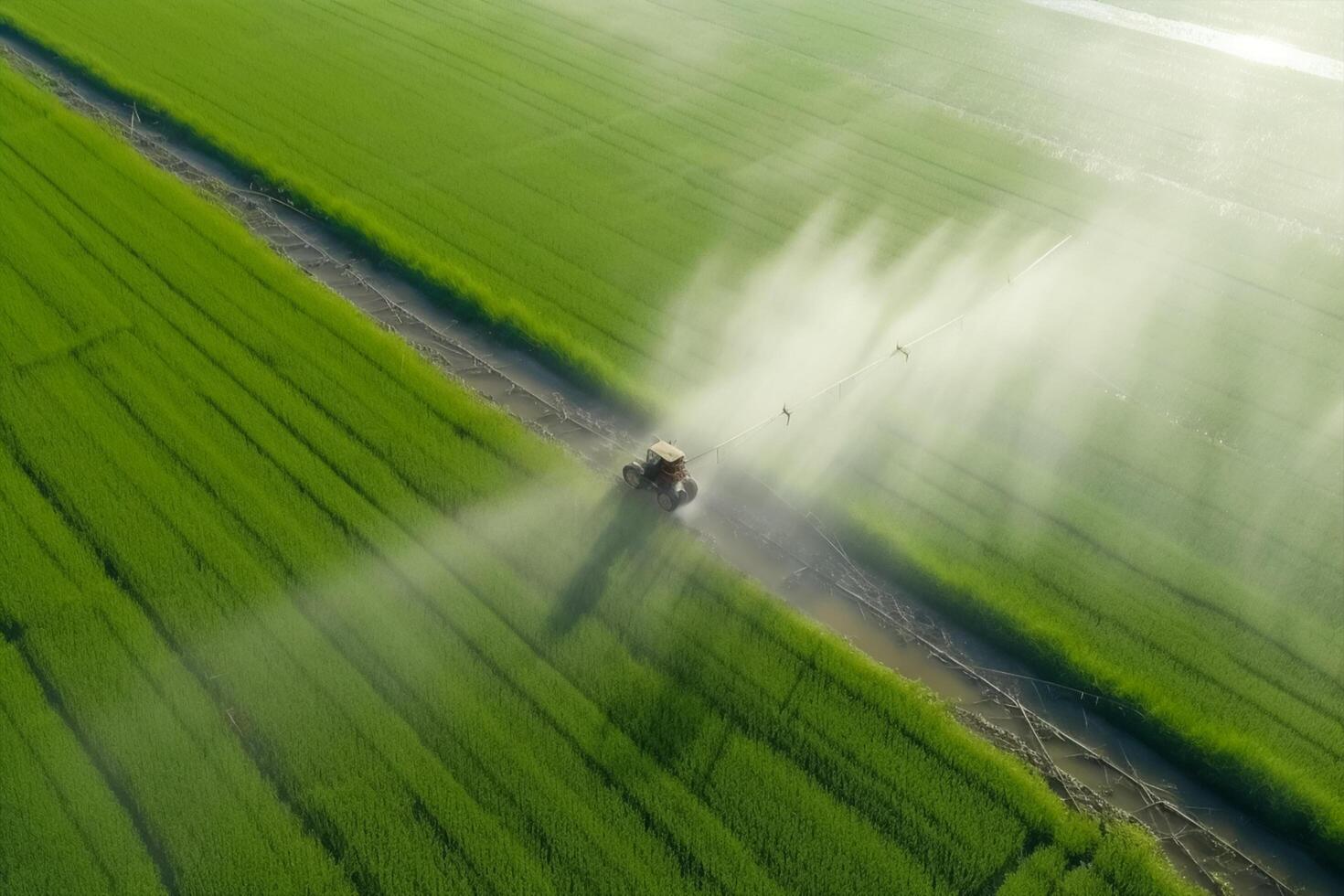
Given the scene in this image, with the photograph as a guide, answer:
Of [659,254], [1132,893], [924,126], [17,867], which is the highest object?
[924,126]

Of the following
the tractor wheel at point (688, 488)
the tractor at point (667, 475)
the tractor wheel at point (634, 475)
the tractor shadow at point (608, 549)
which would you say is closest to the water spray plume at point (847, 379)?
the tractor wheel at point (688, 488)

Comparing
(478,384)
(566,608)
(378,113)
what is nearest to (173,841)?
(566,608)

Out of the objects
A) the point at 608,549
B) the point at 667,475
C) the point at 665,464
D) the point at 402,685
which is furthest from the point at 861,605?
the point at 402,685

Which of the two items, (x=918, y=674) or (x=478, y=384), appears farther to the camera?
(x=478, y=384)

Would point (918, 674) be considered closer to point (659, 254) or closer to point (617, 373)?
point (617, 373)

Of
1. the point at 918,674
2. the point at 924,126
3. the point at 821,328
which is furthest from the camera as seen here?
the point at 924,126

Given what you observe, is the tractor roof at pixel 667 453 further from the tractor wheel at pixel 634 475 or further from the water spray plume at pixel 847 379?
the water spray plume at pixel 847 379

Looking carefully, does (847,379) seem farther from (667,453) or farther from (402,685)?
(402,685)
